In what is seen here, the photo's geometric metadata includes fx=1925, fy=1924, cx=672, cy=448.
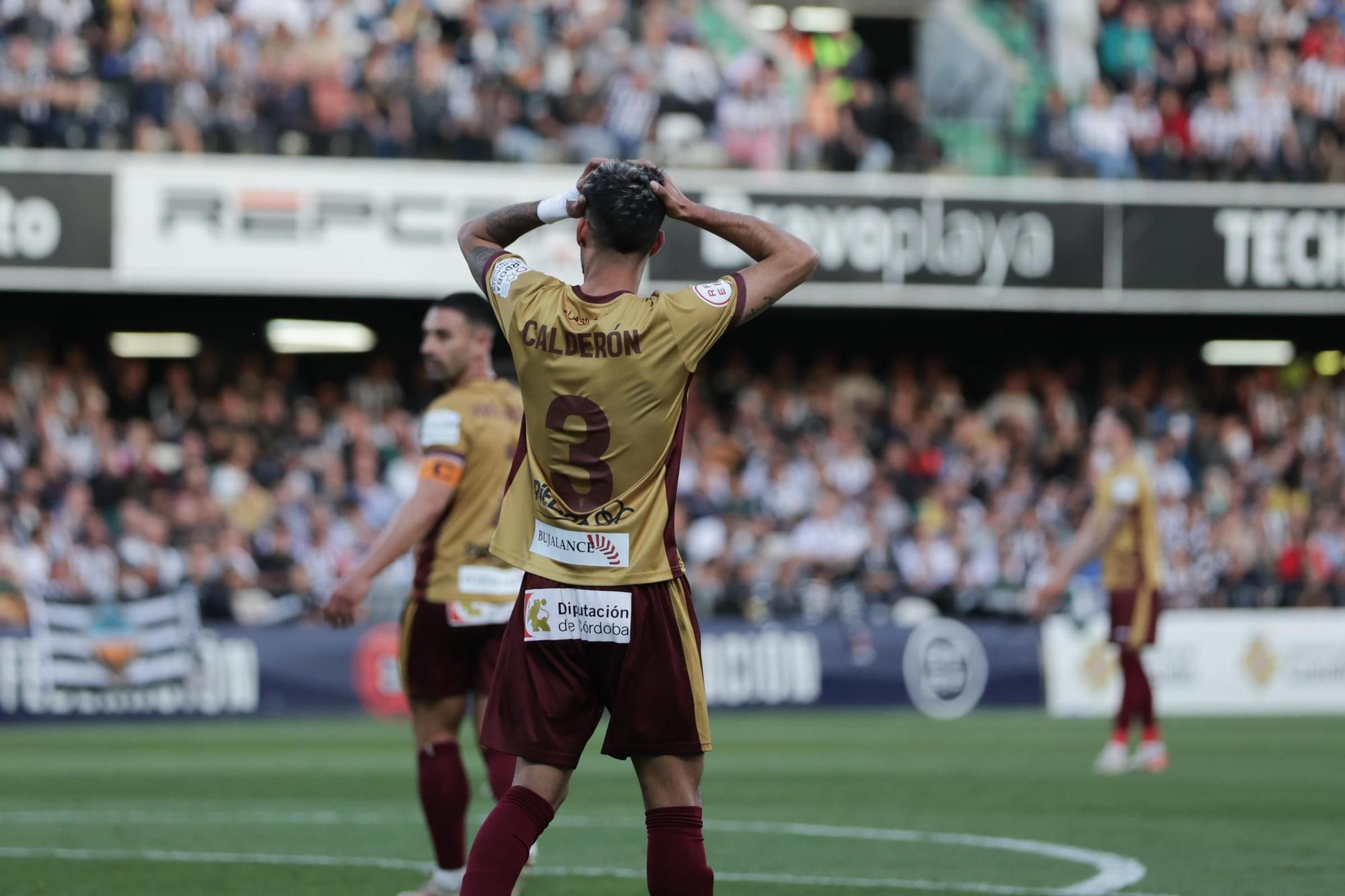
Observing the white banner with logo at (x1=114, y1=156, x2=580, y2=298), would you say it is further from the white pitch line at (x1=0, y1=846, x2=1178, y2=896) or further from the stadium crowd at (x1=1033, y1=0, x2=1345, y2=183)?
the white pitch line at (x1=0, y1=846, x2=1178, y2=896)

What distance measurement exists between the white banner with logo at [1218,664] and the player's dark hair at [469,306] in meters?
14.5

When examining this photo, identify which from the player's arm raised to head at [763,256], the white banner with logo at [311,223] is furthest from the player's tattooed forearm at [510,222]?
the white banner with logo at [311,223]

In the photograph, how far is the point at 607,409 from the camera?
16.3ft

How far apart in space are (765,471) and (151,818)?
14.2m

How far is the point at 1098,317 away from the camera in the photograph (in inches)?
1060

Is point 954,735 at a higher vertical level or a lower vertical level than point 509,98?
lower

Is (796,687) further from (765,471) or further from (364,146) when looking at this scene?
(364,146)

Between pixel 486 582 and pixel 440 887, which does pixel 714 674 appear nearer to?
pixel 486 582

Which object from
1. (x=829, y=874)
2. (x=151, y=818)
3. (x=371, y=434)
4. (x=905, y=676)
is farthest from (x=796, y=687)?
(x=829, y=874)

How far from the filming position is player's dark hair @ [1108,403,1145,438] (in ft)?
85.4

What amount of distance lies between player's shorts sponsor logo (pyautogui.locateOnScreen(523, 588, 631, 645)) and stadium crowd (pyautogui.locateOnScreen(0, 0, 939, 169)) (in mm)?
17638

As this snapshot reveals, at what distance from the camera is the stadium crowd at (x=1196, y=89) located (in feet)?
81.5

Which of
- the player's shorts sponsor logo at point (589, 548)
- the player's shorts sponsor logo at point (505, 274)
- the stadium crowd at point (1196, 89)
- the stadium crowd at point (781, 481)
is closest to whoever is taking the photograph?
the player's shorts sponsor logo at point (589, 548)

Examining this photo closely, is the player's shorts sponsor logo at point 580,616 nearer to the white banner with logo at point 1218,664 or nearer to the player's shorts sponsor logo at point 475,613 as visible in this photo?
the player's shorts sponsor logo at point 475,613
